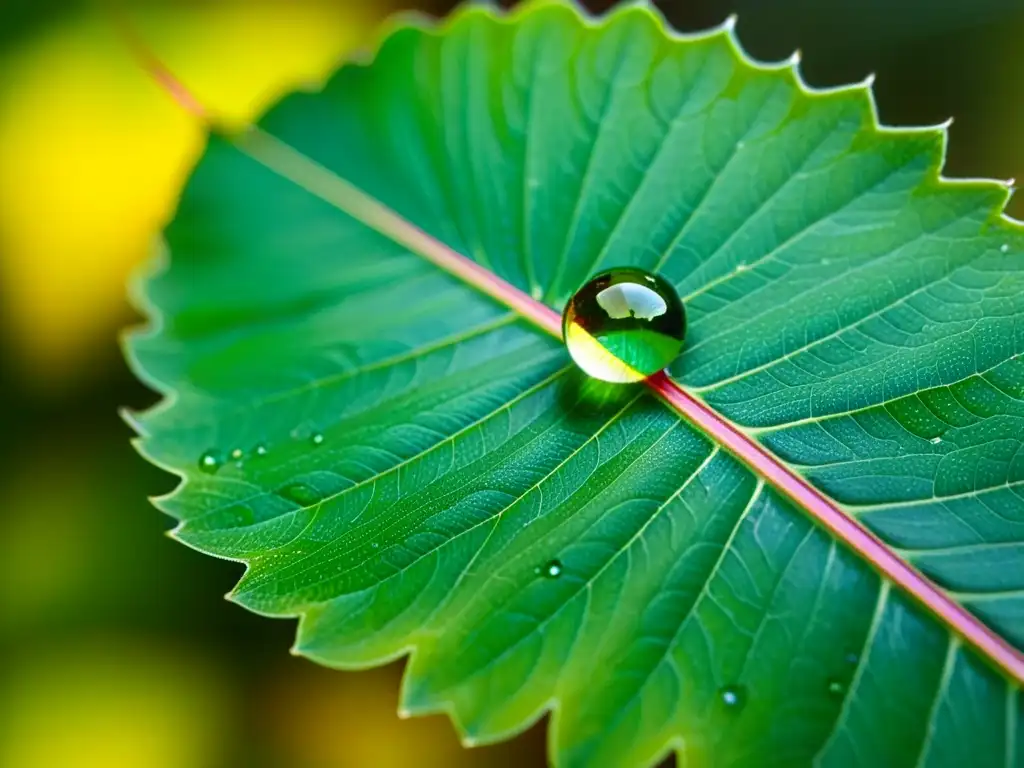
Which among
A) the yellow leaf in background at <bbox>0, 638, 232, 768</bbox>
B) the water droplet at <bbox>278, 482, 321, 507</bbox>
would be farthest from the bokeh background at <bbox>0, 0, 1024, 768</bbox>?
the water droplet at <bbox>278, 482, 321, 507</bbox>

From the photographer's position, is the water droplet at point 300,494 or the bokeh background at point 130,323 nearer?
the water droplet at point 300,494

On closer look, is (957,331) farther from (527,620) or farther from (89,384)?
(89,384)

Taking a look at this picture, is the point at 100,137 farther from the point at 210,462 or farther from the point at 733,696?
the point at 733,696

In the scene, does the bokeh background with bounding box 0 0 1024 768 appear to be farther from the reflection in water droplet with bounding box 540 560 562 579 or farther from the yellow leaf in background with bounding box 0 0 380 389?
the reflection in water droplet with bounding box 540 560 562 579

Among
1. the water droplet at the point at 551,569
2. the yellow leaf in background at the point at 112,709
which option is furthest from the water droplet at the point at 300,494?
the yellow leaf in background at the point at 112,709

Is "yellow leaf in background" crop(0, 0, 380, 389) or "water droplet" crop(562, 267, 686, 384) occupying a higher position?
"yellow leaf in background" crop(0, 0, 380, 389)

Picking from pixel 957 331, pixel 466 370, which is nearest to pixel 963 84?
pixel 957 331

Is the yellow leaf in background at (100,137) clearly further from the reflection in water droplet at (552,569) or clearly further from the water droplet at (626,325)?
the reflection in water droplet at (552,569)
